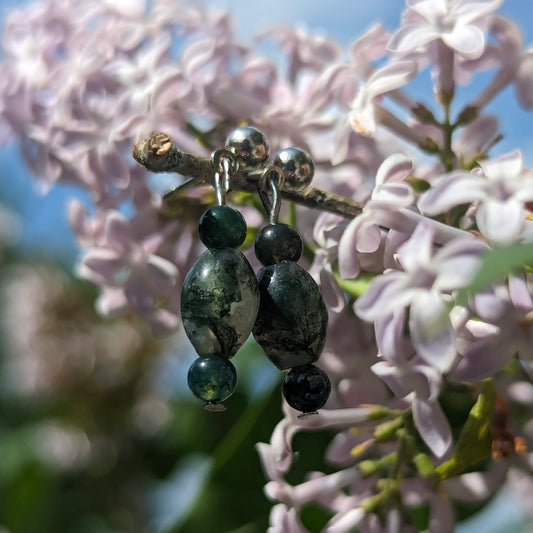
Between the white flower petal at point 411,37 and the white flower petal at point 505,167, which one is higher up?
the white flower petal at point 411,37

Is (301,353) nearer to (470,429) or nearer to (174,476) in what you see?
(470,429)

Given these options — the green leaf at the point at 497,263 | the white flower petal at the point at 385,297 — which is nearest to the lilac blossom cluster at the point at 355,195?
the white flower petal at the point at 385,297

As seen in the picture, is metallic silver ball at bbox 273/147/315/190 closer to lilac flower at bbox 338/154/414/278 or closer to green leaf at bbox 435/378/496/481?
lilac flower at bbox 338/154/414/278

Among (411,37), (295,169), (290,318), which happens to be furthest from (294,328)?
(411,37)

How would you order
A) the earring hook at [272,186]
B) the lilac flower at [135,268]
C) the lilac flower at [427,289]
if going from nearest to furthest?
the lilac flower at [427,289]
the earring hook at [272,186]
the lilac flower at [135,268]

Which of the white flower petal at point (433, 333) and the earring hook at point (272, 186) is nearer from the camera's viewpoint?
the white flower petal at point (433, 333)

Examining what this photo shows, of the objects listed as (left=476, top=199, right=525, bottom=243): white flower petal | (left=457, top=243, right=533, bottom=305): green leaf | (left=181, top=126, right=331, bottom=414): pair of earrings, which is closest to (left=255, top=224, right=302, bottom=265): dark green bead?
(left=181, top=126, right=331, bottom=414): pair of earrings

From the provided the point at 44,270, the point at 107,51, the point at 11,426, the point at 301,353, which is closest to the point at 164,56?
the point at 107,51

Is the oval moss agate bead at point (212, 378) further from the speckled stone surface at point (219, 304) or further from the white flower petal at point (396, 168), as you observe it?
the white flower petal at point (396, 168)
